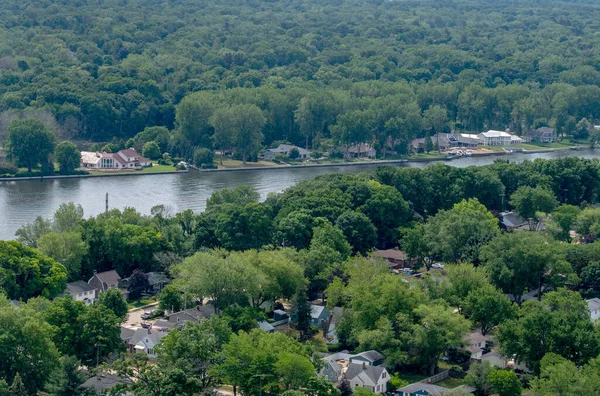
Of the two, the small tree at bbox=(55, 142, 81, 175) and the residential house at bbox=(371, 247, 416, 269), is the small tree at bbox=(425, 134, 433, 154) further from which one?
the residential house at bbox=(371, 247, 416, 269)

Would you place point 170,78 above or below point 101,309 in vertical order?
above

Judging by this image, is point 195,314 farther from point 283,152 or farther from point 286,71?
point 286,71

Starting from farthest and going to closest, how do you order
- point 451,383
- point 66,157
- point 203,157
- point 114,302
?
point 203,157 → point 66,157 → point 114,302 → point 451,383

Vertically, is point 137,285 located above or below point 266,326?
above

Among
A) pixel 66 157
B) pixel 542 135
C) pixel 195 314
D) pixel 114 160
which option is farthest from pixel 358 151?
pixel 195 314

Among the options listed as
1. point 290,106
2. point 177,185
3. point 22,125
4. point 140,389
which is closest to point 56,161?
point 22,125

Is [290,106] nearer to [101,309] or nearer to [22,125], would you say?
[22,125]

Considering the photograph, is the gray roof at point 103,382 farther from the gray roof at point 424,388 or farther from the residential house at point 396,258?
the residential house at point 396,258

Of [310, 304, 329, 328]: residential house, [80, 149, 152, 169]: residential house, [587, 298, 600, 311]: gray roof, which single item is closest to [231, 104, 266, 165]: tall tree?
[80, 149, 152, 169]: residential house
